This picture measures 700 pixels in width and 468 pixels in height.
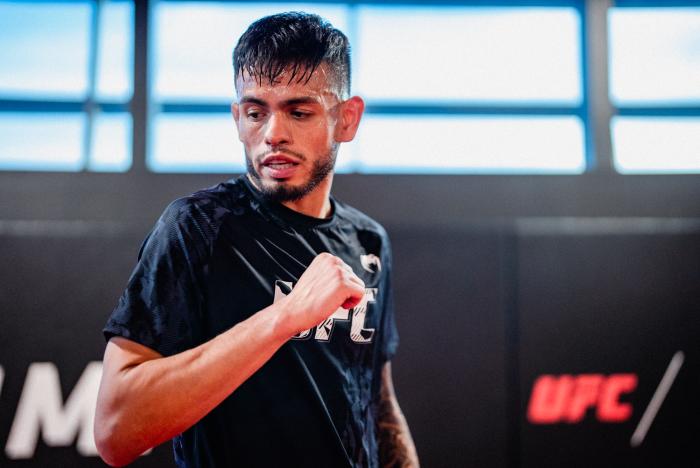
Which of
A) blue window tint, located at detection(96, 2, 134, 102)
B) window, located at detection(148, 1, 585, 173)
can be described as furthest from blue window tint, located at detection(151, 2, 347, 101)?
blue window tint, located at detection(96, 2, 134, 102)

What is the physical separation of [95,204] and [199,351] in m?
1.55

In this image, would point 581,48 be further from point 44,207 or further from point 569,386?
point 44,207

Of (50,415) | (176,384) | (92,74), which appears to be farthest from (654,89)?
(50,415)

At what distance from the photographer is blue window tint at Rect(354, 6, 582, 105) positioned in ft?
8.30

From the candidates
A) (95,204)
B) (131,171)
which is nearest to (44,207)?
(95,204)

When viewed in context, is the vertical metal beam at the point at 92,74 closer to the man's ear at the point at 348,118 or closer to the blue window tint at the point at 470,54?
the blue window tint at the point at 470,54

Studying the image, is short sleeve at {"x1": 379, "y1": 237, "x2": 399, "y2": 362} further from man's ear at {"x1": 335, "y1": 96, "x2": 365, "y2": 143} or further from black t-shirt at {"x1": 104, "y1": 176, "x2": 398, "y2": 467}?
man's ear at {"x1": 335, "y1": 96, "x2": 365, "y2": 143}

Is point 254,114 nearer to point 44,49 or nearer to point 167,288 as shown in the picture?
point 167,288

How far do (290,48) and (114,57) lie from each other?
1650mm

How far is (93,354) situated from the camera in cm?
209

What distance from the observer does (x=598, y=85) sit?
2531 millimetres

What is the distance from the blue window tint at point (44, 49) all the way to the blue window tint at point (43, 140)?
0.30 ft

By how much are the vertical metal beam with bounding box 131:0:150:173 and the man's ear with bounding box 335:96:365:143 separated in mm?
1425

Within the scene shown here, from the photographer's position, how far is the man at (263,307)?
88cm
